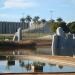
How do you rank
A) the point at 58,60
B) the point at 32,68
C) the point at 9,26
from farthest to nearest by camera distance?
the point at 9,26, the point at 58,60, the point at 32,68

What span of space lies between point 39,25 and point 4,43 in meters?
89.8

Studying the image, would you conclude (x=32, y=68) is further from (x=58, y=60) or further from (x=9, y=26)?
(x=9, y=26)

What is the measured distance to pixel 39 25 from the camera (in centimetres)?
15750

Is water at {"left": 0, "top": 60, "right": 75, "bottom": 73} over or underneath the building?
underneath

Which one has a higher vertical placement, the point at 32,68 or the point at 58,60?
the point at 58,60

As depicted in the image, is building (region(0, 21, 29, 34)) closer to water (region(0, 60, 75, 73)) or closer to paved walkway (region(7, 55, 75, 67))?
paved walkway (region(7, 55, 75, 67))

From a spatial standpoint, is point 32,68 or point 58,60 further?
point 58,60

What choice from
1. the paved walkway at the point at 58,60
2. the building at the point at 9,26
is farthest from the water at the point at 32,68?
the building at the point at 9,26

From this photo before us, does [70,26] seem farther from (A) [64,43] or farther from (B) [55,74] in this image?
(B) [55,74]

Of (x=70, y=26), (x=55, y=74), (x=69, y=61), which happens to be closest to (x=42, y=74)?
(x=55, y=74)

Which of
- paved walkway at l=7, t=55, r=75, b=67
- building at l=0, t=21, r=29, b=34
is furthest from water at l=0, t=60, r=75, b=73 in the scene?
building at l=0, t=21, r=29, b=34

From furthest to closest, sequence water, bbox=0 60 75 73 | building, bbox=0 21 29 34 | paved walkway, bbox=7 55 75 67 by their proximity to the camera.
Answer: building, bbox=0 21 29 34
paved walkway, bbox=7 55 75 67
water, bbox=0 60 75 73

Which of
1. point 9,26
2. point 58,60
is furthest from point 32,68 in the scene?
point 9,26

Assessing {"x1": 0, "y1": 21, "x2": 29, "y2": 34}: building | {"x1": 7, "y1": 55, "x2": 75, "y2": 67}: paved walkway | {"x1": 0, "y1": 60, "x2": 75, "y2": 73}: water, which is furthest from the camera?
{"x1": 0, "y1": 21, "x2": 29, "y2": 34}: building
